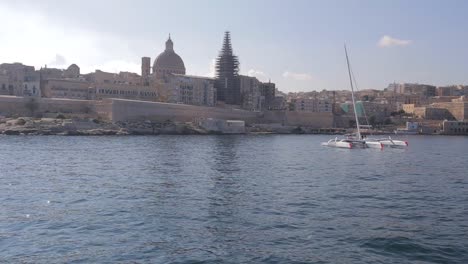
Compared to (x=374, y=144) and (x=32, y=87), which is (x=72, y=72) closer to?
(x=32, y=87)

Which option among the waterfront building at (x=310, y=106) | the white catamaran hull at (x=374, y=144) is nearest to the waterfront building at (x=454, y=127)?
the waterfront building at (x=310, y=106)

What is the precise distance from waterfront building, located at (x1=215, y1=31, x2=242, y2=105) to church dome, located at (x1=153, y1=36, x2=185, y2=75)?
23.5ft

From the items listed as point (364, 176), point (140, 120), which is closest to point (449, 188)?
point (364, 176)

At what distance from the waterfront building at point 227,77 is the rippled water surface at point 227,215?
70.8 metres

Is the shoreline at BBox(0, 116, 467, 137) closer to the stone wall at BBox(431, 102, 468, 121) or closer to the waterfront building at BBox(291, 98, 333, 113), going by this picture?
the waterfront building at BBox(291, 98, 333, 113)

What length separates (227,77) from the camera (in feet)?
322

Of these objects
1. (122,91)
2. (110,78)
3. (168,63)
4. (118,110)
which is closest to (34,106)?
(118,110)

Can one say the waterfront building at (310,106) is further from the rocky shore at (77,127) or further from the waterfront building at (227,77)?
the rocky shore at (77,127)

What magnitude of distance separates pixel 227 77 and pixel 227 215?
276 feet

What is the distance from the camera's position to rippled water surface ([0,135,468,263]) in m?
11.3

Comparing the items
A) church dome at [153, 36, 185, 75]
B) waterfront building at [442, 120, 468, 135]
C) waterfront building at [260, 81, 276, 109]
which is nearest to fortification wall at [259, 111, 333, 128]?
waterfront building at [260, 81, 276, 109]

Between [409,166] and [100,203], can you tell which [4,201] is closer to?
[100,203]

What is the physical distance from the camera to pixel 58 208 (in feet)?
50.5

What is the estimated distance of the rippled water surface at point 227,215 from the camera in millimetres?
11281
